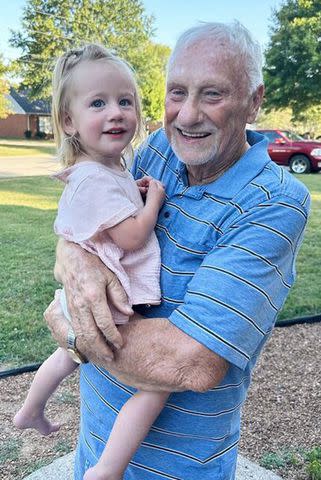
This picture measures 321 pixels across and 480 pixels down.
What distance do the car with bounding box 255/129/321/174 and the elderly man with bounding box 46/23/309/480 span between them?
16.8 meters

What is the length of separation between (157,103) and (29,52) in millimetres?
9471

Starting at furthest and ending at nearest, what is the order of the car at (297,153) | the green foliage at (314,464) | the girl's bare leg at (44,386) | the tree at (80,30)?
the tree at (80,30)
the car at (297,153)
the green foliage at (314,464)
the girl's bare leg at (44,386)

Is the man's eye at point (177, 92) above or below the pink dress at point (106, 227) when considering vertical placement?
above

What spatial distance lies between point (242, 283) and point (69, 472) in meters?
A: 1.93

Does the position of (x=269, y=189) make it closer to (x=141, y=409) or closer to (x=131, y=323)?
(x=131, y=323)

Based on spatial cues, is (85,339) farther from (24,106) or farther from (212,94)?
(24,106)

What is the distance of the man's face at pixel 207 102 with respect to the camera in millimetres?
1529

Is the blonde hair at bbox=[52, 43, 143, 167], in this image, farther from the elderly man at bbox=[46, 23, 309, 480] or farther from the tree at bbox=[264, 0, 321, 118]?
the tree at bbox=[264, 0, 321, 118]

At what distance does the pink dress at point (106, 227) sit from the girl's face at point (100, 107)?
142 mm

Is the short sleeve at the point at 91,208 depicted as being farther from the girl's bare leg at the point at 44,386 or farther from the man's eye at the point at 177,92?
the girl's bare leg at the point at 44,386

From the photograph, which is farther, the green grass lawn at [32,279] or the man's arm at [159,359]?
the green grass lawn at [32,279]

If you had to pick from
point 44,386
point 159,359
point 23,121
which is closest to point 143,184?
point 159,359

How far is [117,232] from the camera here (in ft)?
5.32

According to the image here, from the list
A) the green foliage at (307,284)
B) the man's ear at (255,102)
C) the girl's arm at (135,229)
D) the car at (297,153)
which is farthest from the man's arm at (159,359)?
the car at (297,153)
